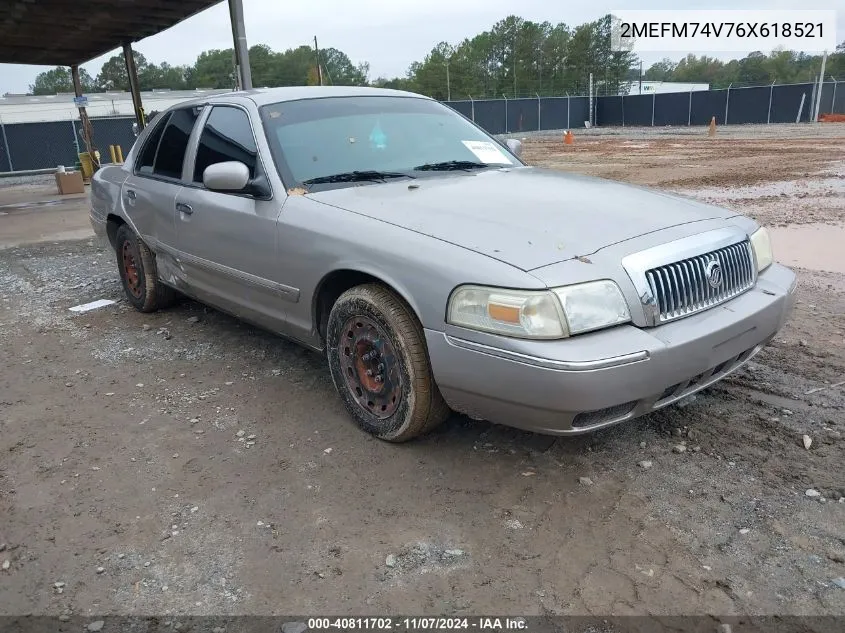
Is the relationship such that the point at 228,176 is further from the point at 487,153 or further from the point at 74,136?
the point at 74,136

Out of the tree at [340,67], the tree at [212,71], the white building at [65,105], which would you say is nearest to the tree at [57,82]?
the tree at [212,71]

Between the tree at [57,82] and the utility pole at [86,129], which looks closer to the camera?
the utility pole at [86,129]

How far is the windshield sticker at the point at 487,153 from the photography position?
4.18m

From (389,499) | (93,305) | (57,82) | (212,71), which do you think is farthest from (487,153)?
(57,82)

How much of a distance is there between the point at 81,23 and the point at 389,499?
14.1 m

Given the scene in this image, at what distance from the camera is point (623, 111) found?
3966 cm

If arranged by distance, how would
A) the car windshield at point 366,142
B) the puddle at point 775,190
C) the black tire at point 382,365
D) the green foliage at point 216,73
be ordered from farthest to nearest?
1. the green foliage at point 216,73
2. the puddle at point 775,190
3. the car windshield at point 366,142
4. the black tire at point 382,365

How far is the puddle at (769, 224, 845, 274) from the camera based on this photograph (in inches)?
238

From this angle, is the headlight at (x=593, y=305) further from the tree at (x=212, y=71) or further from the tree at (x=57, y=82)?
the tree at (x=57, y=82)

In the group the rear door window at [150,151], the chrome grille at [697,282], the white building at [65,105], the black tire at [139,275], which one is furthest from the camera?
the white building at [65,105]

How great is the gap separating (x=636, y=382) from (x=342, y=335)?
56.7 inches

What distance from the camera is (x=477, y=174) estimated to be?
12.7 feet

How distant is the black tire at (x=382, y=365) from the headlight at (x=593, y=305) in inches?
27.4

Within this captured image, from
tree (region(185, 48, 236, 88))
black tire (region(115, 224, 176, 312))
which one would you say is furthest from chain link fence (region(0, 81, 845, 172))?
tree (region(185, 48, 236, 88))
